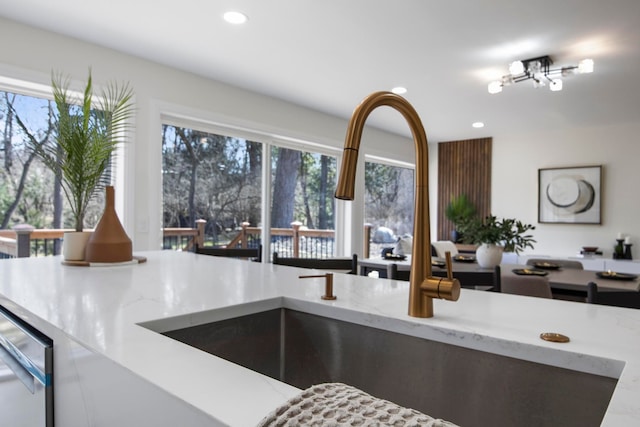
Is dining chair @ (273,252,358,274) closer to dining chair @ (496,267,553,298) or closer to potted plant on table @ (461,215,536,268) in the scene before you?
dining chair @ (496,267,553,298)

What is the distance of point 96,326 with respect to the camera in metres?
0.77

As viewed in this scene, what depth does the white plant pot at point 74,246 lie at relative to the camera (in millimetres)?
1629

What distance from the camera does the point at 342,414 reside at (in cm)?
41

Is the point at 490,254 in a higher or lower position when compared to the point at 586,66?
lower

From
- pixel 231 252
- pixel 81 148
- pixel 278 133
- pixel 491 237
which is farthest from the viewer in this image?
pixel 278 133

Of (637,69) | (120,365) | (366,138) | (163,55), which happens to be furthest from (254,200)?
(120,365)

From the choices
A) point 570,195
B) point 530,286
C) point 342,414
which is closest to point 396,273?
point 342,414

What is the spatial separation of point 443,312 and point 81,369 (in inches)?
27.7

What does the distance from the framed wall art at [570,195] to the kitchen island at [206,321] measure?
5.56m

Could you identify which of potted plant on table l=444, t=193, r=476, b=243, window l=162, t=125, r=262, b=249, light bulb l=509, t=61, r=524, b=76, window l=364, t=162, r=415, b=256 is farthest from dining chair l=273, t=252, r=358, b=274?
potted plant on table l=444, t=193, r=476, b=243

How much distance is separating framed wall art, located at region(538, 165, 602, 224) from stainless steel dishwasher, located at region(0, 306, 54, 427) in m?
6.38

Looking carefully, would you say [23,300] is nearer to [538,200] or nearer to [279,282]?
[279,282]

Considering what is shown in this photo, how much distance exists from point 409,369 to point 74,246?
1.41 meters

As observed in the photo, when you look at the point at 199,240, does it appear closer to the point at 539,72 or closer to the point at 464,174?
the point at 539,72
